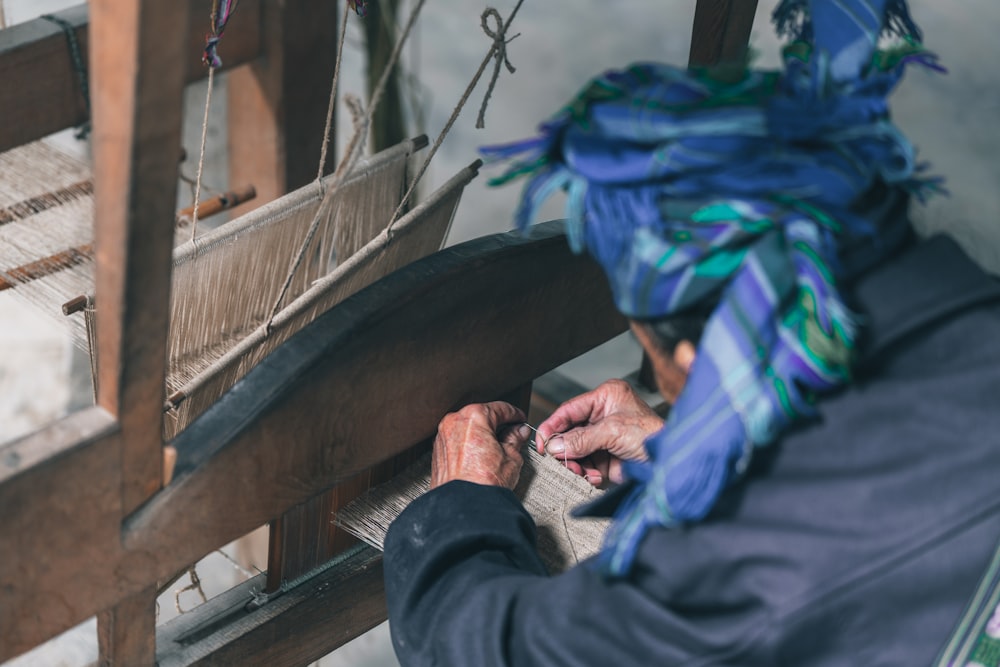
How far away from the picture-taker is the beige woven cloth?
145 centimetres

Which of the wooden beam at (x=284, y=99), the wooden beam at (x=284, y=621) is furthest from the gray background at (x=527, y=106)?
the wooden beam at (x=284, y=621)

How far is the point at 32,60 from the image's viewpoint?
202 centimetres

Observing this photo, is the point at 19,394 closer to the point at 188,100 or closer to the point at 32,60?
the point at 188,100

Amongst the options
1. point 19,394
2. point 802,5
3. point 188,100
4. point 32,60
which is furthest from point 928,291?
point 19,394

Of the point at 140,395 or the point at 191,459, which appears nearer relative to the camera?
the point at 140,395

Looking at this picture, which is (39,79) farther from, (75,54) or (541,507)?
(541,507)

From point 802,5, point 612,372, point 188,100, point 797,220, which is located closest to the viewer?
point 797,220

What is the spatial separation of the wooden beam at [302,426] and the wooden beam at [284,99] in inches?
43.4

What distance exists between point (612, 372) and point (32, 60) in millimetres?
2558

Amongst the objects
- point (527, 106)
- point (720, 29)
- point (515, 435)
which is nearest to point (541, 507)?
point (515, 435)

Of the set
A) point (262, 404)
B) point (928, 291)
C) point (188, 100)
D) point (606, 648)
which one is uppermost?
point (928, 291)

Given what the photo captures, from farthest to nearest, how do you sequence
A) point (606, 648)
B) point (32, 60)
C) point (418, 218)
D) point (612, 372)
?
point (612, 372) < point (32, 60) < point (418, 218) < point (606, 648)

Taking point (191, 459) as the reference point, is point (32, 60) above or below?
above

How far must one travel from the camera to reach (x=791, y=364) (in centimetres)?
90
